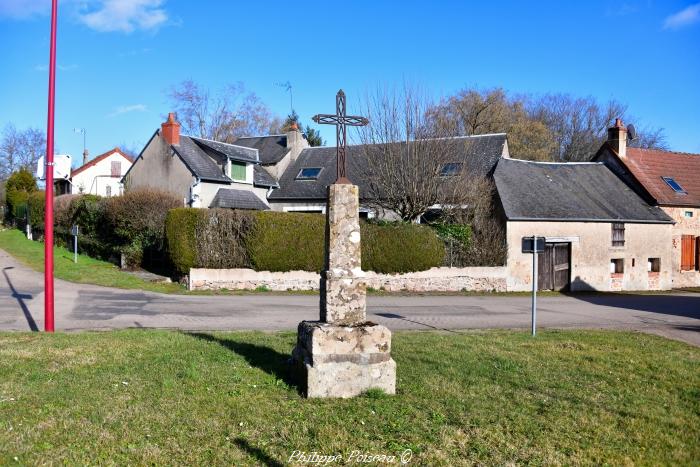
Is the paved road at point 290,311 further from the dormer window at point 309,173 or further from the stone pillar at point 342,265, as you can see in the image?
the dormer window at point 309,173

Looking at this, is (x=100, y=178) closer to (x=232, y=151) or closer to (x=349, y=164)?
(x=232, y=151)

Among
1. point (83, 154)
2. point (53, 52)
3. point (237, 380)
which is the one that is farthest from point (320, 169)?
point (83, 154)

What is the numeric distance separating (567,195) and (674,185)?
6.32 metres

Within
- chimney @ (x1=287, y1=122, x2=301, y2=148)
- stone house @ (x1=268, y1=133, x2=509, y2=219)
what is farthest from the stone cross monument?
chimney @ (x1=287, y1=122, x2=301, y2=148)

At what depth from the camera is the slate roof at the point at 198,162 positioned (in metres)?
26.5

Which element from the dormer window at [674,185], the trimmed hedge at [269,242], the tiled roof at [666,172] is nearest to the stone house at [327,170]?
the trimmed hedge at [269,242]

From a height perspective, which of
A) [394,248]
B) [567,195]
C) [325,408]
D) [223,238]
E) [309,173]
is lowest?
[325,408]

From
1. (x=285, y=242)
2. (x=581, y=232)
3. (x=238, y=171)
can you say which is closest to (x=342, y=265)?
(x=285, y=242)

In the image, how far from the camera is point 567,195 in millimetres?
25172

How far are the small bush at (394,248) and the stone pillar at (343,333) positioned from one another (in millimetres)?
14544

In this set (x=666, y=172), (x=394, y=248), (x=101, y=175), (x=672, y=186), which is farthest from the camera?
(x=101, y=175)

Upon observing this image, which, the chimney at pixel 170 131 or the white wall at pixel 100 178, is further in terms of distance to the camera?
the white wall at pixel 100 178

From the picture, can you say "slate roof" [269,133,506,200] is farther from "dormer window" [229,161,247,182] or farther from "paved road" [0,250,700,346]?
"paved road" [0,250,700,346]

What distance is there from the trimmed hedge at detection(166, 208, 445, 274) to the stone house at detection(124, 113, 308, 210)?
6.49 m
